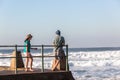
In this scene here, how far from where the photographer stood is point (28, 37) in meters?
18.2

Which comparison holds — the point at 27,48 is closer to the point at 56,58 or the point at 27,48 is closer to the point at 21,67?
the point at 56,58

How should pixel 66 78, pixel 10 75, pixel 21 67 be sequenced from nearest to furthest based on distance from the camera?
1. pixel 10 75
2. pixel 66 78
3. pixel 21 67

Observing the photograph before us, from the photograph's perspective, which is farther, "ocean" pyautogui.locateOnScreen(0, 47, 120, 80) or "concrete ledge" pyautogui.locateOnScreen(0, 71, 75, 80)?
"ocean" pyautogui.locateOnScreen(0, 47, 120, 80)

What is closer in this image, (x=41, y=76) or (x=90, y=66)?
(x=41, y=76)

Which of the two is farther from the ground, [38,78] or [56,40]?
[56,40]

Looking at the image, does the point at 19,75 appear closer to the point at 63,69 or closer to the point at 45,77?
the point at 45,77

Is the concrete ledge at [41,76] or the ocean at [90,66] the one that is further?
the ocean at [90,66]

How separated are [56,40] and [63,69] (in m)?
1.42

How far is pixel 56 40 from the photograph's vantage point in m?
18.6

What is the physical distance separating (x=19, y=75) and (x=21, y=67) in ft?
11.3

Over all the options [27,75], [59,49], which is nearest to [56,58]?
[59,49]

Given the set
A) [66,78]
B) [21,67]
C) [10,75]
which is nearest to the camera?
[10,75]

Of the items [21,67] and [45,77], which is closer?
[45,77]

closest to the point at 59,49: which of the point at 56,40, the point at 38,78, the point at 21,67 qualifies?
the point at 56,40
